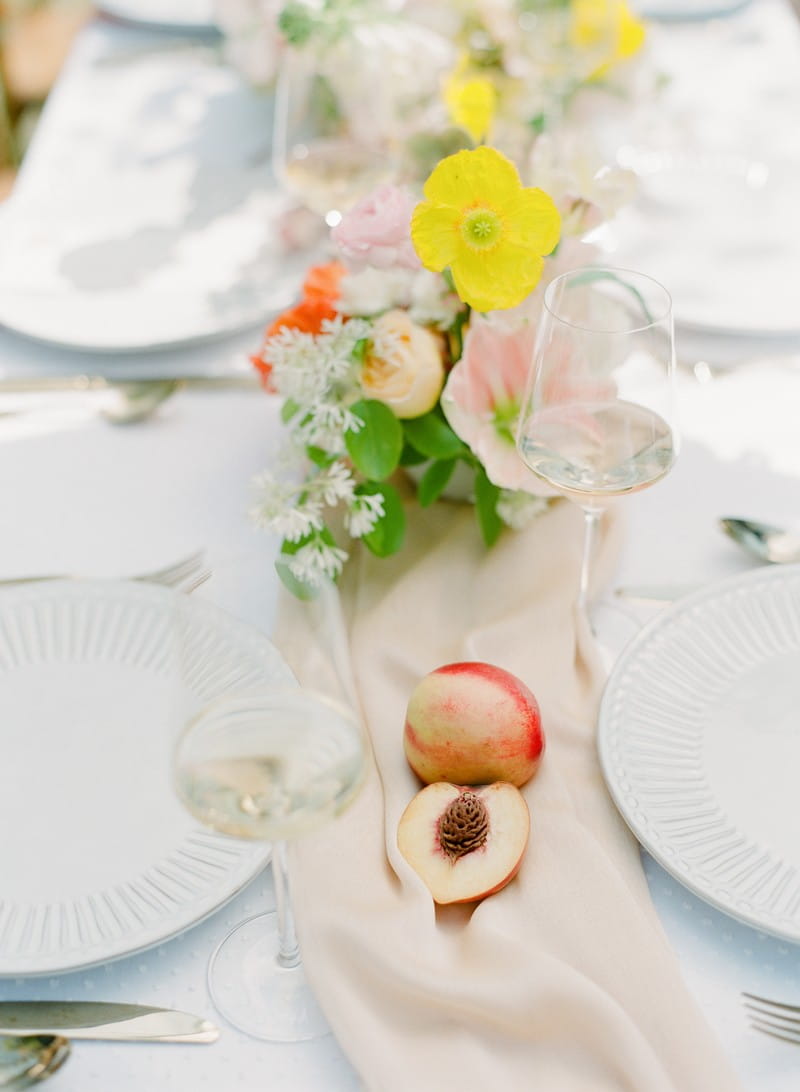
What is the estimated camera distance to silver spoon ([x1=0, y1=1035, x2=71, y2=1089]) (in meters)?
0.63

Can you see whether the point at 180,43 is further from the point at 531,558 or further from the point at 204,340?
the point at 531,558

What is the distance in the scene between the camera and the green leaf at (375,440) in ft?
3.02

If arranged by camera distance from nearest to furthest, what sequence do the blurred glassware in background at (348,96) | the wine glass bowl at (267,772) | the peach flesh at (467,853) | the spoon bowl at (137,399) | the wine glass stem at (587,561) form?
the wine glass bowl at (267,772)
the peach flesh at (467,853)
the wine glass stem at (587,561)
the spoon bowl at (137,399)
the blurred glassware in background at (348,96)

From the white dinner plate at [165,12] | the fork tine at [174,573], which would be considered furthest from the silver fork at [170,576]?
the white dinner plate at [165,12]

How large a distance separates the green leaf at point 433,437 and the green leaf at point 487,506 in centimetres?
4

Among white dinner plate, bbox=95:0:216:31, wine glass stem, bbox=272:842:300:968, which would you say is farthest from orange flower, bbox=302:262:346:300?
white dinner plate, bbox=95:0:216:31

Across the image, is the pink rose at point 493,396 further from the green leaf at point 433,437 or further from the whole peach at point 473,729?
the whole peach at point 473,729

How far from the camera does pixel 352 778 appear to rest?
2.04 ft

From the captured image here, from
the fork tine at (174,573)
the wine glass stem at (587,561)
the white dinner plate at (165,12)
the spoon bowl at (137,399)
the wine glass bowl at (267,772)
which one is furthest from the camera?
the white dinner plate at (165,12)

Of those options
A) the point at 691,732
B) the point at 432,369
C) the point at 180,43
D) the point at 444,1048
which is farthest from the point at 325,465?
the point at 180,43

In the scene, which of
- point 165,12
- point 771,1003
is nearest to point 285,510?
point 771,1003

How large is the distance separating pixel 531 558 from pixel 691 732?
22cm

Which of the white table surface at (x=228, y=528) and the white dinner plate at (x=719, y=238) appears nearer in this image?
the white table surface at (x=228, y=528)

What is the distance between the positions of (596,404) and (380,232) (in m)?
0.22
